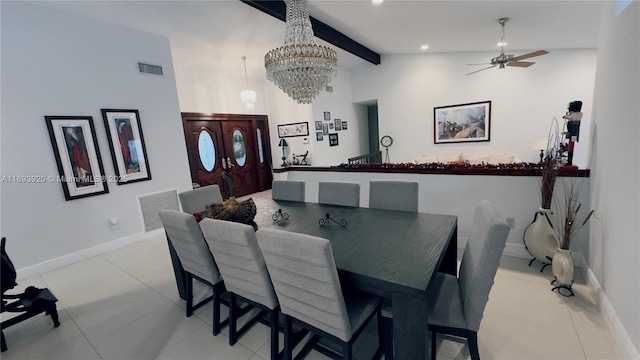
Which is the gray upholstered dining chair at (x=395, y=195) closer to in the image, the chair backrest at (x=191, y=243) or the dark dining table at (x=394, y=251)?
the dark dining table at (x=394, y=251)

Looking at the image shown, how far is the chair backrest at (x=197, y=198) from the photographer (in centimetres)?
271

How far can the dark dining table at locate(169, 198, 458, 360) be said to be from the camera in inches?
47.9

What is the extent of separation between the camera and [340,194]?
2.60 m

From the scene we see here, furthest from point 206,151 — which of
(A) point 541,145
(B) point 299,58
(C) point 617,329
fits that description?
(A) point 541,145

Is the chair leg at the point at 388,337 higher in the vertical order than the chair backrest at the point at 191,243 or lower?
lower

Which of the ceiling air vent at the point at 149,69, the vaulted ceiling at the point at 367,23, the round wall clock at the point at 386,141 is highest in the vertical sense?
the vaulted ceiling at the point at 367,23

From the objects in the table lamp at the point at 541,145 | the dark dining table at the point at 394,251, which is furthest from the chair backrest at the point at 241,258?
the table lamp at the point at 541,145

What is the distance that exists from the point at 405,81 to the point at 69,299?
6.74 metres

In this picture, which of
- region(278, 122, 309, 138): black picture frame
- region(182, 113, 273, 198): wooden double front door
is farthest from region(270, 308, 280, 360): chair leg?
region(278, 122, 309, 138): black picture frame

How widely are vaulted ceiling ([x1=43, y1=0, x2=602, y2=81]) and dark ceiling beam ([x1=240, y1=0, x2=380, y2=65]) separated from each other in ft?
0.35

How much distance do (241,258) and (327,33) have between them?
3.93 m

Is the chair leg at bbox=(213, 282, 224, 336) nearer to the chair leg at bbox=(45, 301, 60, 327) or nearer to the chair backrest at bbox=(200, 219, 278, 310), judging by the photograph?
the chair backrest at bbox=(200, 219, 278, 310)

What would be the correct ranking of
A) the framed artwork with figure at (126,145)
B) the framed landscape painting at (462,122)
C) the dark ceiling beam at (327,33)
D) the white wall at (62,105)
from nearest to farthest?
the white wall at (62,105) → the dark ceiling beam at (327,33) → the framed artwork with figure at (126,145) → the framed landscape painting at (462,122)

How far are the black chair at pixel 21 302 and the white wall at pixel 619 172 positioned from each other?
3.97 metres
